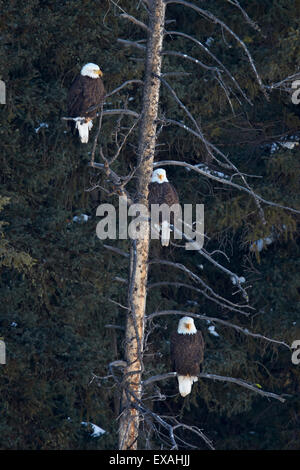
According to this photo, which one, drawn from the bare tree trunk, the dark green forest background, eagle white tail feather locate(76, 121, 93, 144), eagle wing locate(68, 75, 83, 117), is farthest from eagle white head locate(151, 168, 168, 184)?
the dark green forest background

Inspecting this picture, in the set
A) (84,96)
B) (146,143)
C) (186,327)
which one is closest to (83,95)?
(84,96)

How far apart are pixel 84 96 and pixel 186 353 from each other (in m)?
2.83

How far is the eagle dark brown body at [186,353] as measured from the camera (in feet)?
29.6

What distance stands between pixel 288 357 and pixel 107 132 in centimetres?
438

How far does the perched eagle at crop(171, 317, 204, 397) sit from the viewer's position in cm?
903

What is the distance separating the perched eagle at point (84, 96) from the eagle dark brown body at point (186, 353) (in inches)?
91.1

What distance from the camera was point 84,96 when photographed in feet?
28.2

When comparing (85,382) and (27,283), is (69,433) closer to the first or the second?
(85,382)

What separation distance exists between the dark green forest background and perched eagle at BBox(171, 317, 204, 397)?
0.79 meters

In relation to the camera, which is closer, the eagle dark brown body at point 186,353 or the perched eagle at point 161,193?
the perched eagle at point 161,193

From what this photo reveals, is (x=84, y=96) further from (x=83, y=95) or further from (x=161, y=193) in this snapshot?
(x=161, y=193)

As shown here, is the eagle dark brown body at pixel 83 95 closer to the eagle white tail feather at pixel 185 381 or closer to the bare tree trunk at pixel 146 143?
the bare tree trunk at pixel 146 143

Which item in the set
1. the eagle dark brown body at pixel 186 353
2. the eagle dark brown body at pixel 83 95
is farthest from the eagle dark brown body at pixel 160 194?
the eagle dark brown body at pixel 186 353

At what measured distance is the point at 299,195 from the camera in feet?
37.4
